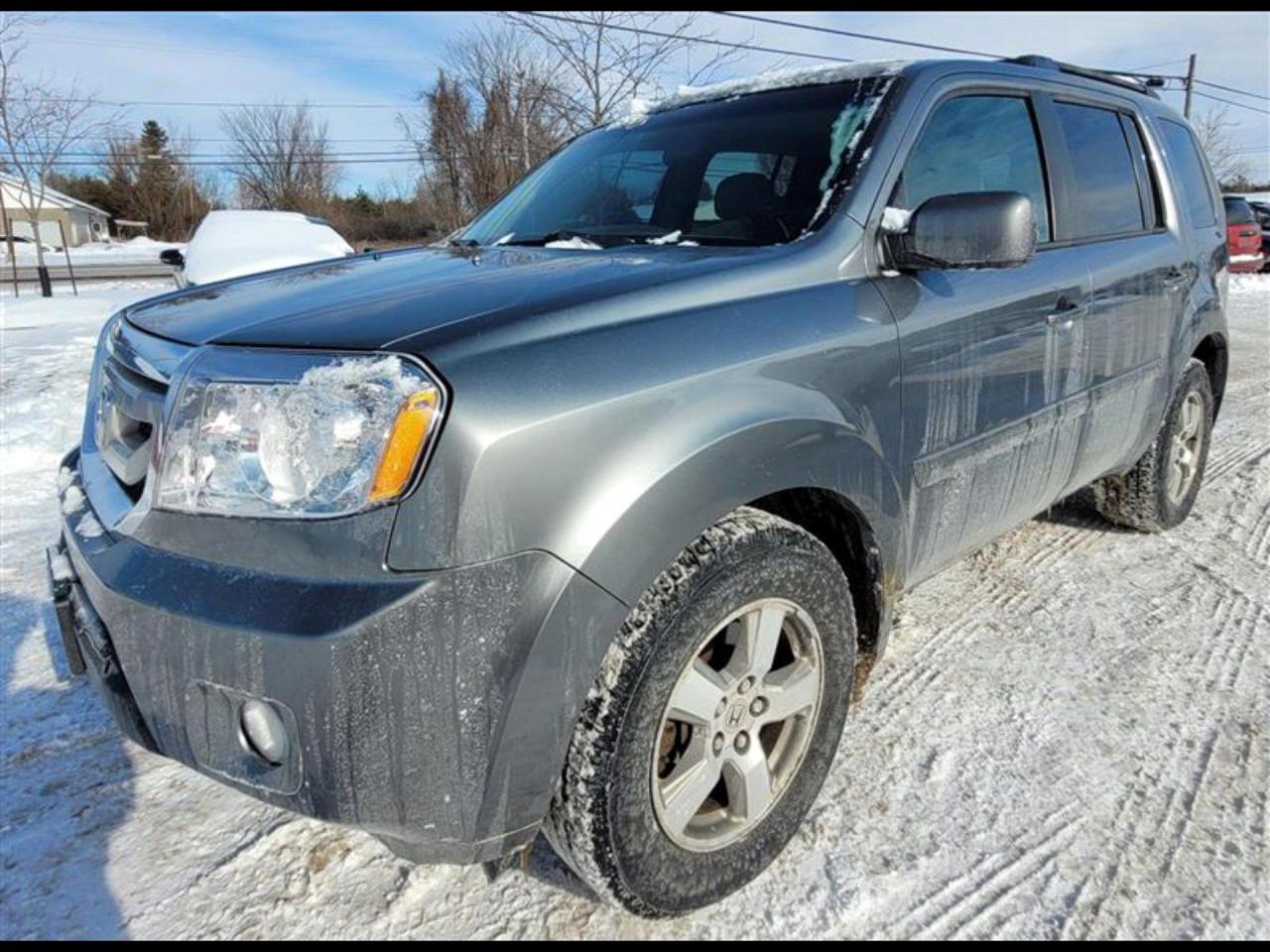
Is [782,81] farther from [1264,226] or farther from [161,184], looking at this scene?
[161,184]

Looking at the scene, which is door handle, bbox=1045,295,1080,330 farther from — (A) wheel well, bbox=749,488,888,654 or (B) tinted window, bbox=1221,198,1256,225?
(B) tinted window, bbox=1221,198,1256,225

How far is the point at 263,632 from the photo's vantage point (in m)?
1.36

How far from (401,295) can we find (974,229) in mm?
1331

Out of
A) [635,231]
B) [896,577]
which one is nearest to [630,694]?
[896,577]

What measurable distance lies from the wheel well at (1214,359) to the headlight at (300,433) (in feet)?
12.5

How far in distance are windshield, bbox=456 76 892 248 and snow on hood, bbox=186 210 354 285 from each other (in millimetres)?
6517

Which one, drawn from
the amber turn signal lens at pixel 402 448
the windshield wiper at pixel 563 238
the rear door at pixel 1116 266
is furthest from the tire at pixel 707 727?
the rear door at pixel 1116 266

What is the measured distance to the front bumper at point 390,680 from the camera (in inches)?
52.8

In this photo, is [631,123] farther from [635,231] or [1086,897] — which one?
[1086,897]

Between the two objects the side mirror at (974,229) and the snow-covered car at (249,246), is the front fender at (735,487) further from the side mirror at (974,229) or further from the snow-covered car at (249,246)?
the snow-covered car at (249,246)

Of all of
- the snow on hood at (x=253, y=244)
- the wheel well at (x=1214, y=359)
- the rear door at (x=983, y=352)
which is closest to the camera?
the rear door at (x=983, y=352)

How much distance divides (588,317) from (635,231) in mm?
982

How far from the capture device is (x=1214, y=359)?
13.5 feet

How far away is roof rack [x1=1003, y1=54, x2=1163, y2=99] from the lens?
3006 mm
